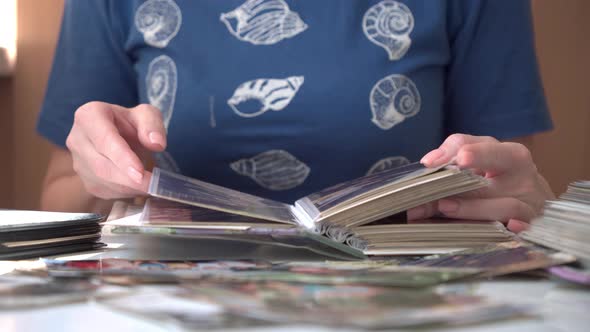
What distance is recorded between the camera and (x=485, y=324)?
34cm

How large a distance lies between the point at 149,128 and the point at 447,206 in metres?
0.35

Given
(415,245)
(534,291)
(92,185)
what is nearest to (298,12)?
(92,185)

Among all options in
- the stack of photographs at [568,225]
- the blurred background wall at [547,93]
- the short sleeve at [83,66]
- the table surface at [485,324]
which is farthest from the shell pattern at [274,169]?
the blurred background wall at [547,93]

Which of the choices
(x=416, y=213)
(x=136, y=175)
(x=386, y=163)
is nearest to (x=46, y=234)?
(x=136, y=175)

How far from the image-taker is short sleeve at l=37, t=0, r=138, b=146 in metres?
1.16

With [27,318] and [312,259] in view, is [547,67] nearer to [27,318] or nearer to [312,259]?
[312,259]

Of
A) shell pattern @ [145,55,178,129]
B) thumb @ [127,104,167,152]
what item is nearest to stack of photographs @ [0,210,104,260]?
thumb @ [127,104,167,152]

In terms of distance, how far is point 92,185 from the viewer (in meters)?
0.82

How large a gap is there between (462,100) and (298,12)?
36 cm

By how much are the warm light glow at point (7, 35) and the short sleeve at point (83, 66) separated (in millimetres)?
669

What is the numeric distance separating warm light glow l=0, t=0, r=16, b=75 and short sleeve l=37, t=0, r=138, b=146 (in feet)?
2.19

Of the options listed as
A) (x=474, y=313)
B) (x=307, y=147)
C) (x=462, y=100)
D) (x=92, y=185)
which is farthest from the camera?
(x=462, y=100)

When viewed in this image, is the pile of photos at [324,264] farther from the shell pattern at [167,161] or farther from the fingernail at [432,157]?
the shell pattern at [167,161]

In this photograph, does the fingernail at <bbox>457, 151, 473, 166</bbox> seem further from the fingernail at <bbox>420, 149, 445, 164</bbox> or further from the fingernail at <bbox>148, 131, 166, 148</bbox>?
the fingernail at <bbox>148, 131, 166, 148</bbox>
